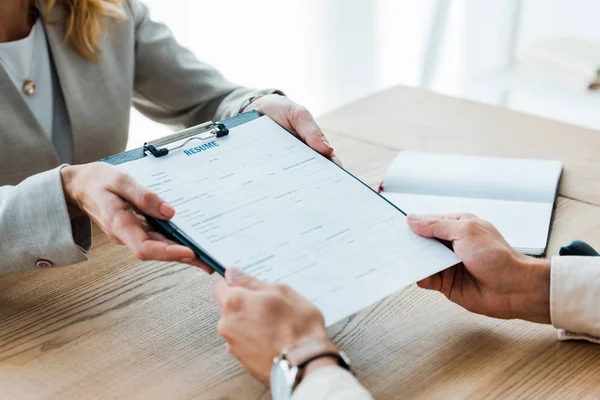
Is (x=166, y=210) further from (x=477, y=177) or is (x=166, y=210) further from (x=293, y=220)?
(x=477, y=177)

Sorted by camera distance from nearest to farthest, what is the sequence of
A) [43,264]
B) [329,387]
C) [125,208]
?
[329,387] < [125,208] < [43,264]

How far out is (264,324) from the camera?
0.85m

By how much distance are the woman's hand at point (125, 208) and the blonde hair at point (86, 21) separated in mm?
Result: 465

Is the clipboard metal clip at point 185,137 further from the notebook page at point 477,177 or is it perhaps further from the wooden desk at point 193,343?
the notebook page at point 477,177

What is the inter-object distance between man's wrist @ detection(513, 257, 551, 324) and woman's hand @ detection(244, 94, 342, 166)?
339 millimetres

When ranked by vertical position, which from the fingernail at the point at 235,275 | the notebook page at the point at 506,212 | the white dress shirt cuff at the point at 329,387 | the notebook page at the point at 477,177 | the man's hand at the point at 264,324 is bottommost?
the notebook page at the point at 506,212

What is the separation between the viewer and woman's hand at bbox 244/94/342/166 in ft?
3.86

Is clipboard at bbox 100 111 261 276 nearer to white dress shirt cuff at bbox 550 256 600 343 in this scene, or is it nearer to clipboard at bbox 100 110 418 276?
clipboard at bbox 100 110 418 276

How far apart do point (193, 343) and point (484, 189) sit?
1.89ft

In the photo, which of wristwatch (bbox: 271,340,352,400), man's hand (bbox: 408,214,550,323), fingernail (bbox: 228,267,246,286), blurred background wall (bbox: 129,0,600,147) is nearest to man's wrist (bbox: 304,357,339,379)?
wristwatch (bbox: 271,340,352,400)

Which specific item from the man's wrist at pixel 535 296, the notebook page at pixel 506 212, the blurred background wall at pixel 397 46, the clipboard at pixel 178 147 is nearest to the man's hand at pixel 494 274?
the man's wrist at pixel 535 296

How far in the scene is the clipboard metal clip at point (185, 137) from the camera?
1.11 metres

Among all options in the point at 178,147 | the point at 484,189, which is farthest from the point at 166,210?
the point at 484,189

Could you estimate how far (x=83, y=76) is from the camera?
4.90 feet
